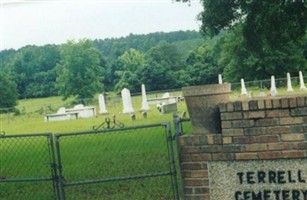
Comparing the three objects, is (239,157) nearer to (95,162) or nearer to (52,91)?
(95,162)

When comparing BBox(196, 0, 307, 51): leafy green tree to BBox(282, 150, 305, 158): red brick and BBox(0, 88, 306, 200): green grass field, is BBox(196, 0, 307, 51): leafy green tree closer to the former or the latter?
BBox(0, 88, 306, 200): green grass field

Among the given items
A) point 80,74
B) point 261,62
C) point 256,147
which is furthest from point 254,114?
point 80,74

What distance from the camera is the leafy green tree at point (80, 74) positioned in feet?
255

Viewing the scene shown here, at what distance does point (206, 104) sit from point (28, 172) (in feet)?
25.1

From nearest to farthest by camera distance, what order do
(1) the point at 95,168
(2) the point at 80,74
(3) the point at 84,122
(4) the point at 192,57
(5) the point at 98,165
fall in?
(1) the point at 95,168
(5) the point at 98,165
(3) the point at 84,122
(2) the point at 80,74
(4) the point at 192,57

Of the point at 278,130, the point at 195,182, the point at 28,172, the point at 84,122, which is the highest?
the point at 278,130

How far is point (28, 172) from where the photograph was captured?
39.3ft

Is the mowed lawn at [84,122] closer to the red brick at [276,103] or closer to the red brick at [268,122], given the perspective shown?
the red brick at [268,122]

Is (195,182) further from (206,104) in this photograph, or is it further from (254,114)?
(254,114)

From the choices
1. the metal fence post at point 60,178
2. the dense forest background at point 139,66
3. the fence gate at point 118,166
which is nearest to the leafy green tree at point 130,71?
the dense forest background at point 139,66

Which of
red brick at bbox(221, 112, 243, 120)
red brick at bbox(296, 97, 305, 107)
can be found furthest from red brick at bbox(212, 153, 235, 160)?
red brick at bbox(296, 97, 305, 107)

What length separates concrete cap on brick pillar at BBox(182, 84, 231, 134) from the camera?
216 inches

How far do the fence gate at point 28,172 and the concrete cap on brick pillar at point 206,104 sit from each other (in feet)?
8.22

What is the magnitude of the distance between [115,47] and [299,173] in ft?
400
